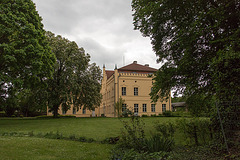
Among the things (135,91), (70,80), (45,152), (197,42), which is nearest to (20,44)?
(45,152)

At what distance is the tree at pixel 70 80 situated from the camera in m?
30.0

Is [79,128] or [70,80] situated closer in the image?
[79,128]

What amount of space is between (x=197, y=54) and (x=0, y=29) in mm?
14849

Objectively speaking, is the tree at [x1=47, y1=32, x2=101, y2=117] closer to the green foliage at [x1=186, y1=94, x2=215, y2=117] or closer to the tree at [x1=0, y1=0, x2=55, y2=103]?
the tree at [x1=0, y1=0, x2=55, y2=103]

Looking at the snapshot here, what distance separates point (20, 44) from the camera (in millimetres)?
16672

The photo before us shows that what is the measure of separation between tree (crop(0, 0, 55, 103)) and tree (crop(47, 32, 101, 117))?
1104 centimetres

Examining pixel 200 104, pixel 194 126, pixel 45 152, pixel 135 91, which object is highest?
pixel 135 91

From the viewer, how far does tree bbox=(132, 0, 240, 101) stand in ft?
19.9

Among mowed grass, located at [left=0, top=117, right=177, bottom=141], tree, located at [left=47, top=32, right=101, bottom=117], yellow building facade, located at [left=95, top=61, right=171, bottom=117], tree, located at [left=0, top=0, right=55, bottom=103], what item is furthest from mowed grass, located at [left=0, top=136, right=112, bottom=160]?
yellow building facade, located at [left=95, top=61, right=171, bottom=117]

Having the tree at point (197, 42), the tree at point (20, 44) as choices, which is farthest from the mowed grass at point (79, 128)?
the tree at point (20, 44)

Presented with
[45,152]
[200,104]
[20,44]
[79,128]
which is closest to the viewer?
[45,152]

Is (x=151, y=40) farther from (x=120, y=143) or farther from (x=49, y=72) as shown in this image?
(x=49, y=72)

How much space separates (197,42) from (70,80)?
Answer: 24.0m

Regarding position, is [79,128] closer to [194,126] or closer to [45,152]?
[45,152]
